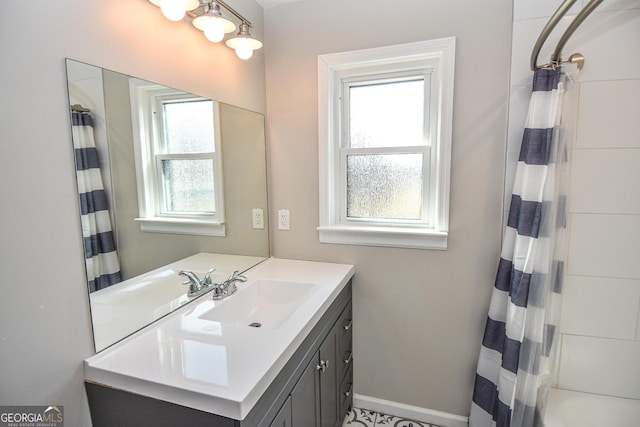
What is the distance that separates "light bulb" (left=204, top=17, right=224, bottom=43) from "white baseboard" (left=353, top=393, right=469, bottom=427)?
2103 millimetres

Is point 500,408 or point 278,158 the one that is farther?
point 278,158

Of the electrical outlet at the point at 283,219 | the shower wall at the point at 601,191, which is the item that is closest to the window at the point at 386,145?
the electrical outlet at the point at 283,219

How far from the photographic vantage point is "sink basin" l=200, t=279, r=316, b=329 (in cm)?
149

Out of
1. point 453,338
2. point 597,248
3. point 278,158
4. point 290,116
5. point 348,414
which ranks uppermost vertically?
point 290,116

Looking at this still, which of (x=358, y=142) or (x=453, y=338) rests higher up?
(x=358, y=142)

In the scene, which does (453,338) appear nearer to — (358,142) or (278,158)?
(358,142)

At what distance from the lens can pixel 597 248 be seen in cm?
150

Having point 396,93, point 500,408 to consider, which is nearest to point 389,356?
point 500,408

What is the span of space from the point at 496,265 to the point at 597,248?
1.39 ft

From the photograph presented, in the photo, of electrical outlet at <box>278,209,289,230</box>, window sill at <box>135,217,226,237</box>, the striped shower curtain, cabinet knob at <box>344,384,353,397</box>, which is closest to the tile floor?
cabinet knob at <box>344,384,353,397</box>

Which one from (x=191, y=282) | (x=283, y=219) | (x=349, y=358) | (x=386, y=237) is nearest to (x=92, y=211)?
(x=191, y=282)

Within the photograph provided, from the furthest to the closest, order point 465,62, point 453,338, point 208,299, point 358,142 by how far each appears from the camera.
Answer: point 358,142
point 453,338
point 465,62
point 208,299

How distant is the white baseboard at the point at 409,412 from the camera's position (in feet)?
6.10

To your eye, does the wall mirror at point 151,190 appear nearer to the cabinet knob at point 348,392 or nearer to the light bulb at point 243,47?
the light bulb at point 243,47
